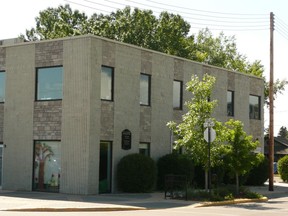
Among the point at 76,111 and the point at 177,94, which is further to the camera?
the point at 177,94

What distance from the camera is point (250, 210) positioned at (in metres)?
21.5

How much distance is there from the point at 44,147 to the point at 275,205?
10.7m

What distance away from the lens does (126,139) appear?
28531mm

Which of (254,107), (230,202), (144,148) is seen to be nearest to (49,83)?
(144,148)

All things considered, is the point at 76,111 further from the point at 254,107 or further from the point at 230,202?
the point at 254,107

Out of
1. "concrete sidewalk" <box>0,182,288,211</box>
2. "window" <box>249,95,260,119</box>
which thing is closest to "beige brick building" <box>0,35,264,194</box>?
"concrete sidewalk" <box>0,182,288,211</box>

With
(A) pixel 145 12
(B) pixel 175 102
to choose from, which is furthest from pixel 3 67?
(A) pixel 145 12

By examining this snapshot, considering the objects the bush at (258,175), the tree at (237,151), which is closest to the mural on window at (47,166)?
the tree at (237,151)

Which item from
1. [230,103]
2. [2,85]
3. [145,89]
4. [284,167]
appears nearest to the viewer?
[2,85]

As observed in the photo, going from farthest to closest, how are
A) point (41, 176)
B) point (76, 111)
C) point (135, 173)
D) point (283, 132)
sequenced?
point (283, 132) → point (41, 176) → point (135, 173) → point (76, 111)

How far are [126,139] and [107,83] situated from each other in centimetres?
281

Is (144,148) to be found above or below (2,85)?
below

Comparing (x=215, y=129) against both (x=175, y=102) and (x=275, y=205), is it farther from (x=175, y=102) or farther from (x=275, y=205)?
(x=175, y=102)

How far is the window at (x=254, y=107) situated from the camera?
38938 millimetres
